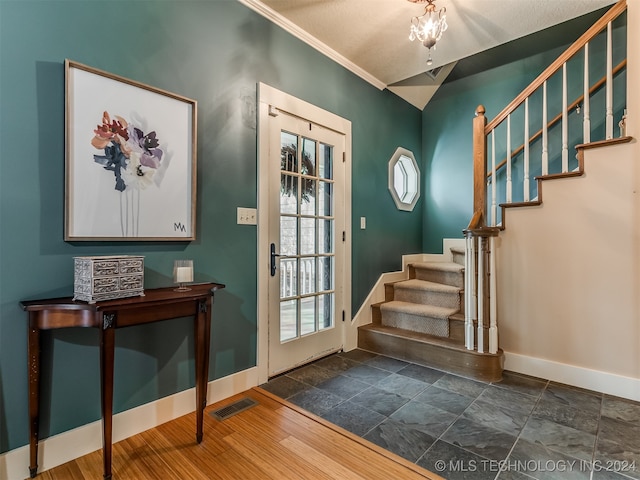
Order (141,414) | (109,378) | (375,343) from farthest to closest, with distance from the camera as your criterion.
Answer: (375,343)
(141,414)
(109,378)

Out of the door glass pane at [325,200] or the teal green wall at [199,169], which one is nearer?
the teal green wall at [199,169]

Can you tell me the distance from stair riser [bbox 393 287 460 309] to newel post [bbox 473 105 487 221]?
0.85 m

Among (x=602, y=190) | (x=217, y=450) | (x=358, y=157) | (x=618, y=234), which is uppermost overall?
(x=358, y=157)

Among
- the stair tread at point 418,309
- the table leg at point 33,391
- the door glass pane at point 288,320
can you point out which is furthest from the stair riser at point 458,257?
the table leg at point 33,391

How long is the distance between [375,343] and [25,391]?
2418 millimetres

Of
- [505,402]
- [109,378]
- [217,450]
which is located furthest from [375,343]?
[109,378]

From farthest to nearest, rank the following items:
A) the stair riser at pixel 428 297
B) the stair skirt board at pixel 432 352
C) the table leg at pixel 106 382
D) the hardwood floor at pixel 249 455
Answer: the stair riser at pixel 428 297 < the stair skirt board at pixel 432 352 < the hardwood floor at pixel 249 455 < the table leg at pixel 106 382

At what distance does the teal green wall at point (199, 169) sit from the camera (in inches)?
55.6

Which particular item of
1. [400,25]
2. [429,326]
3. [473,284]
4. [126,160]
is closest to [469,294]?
[473,284]

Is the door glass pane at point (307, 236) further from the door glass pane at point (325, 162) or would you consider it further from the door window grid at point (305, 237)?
the door glass pane at point (325, 162)

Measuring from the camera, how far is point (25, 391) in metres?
1.43

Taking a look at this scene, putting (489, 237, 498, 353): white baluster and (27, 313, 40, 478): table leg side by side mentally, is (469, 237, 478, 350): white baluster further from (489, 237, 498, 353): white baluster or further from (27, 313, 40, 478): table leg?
(27, 313, 40, 478): table leg

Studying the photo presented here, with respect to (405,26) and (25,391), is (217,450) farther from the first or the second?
(405,26)

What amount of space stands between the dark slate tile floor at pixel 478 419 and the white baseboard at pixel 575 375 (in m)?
0.07
